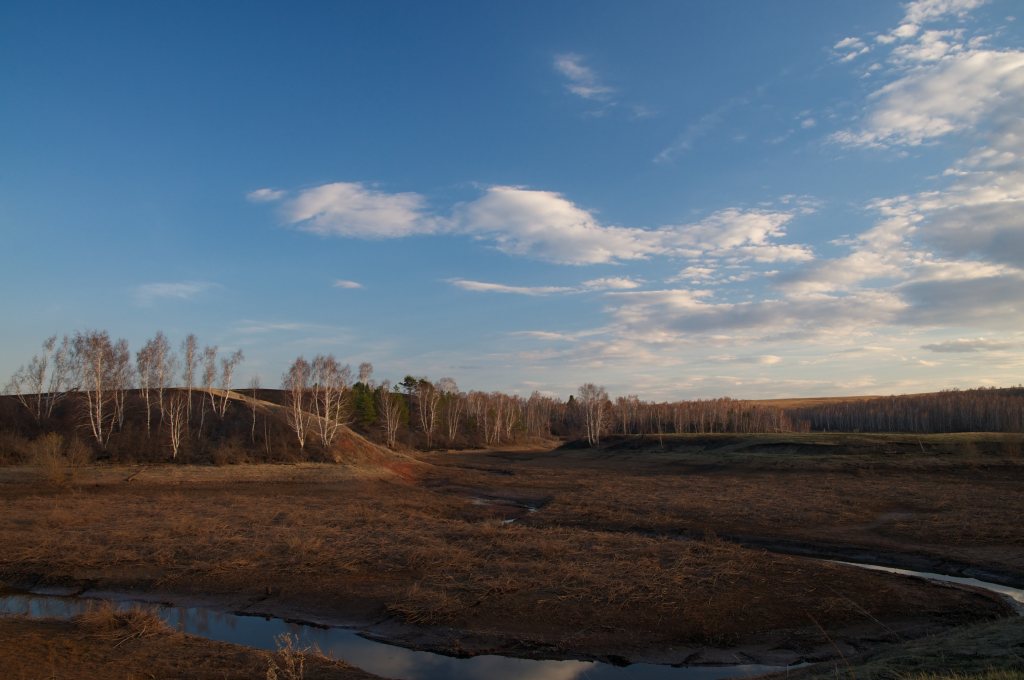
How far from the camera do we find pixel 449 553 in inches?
749

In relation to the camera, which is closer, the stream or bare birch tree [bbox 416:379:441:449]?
the stream

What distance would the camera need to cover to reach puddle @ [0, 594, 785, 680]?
11.4 m

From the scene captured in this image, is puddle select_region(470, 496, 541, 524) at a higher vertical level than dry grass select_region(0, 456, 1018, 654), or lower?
lower

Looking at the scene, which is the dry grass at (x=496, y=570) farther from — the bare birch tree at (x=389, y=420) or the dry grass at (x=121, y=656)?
the bare birch tree at (x=389, y=420)

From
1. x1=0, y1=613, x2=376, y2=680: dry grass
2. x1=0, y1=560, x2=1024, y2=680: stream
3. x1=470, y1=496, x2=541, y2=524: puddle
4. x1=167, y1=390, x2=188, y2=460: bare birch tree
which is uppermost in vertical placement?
x1=167, y1=390, x2=188, y2=460: bare birch tree

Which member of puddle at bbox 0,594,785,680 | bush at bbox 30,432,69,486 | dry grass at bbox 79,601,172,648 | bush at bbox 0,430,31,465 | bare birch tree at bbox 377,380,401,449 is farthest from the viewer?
bare birch tree at bbox 377,380,401,449

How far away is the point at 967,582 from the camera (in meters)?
17.5

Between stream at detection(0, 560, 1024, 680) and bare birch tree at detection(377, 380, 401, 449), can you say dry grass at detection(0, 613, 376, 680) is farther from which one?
bare birch tree at detection(377, 380, 401, 449)

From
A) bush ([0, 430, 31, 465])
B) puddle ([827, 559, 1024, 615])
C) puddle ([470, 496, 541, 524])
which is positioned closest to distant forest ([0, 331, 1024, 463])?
bush ([0, 430, 31, 465])

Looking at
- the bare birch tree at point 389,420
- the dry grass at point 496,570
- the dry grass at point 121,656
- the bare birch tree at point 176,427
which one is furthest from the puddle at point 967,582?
the bare birch tree at point 389,420

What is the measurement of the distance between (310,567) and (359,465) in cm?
3702

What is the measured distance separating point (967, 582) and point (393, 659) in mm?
16880

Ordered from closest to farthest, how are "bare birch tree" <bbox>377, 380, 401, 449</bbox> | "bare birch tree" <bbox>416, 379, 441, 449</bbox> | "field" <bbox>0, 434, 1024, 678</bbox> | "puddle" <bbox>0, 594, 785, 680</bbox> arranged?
"puddle" <bbox>0, 594, 785, 680</bbox>, "field" <bbox>0, 434, 1024, 678</bbox>, "bare birch tree" <bbox>377, 380, 401, 449</bbox>, "bare birch tree" <bbox>416, 379, 441, 449</bbox>

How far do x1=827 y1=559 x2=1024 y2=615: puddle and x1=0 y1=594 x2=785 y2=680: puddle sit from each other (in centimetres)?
869
